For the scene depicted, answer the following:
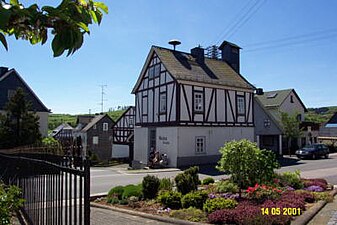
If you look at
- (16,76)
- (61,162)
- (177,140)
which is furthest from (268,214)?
(16,76)

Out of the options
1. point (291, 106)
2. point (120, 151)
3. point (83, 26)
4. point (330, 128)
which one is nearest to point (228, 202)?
point (83, 26)

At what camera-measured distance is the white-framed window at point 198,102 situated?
1064 inches

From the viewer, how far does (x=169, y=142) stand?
2675 cm

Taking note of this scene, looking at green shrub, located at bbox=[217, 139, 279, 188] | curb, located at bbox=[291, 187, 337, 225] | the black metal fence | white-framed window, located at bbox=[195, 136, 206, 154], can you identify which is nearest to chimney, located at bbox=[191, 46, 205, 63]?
white-framed window, located at bbox=[195, 136, 206, 154]

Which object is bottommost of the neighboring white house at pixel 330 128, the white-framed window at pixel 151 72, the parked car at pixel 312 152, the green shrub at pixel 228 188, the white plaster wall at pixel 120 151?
the white plaster wall at pixel 120 151

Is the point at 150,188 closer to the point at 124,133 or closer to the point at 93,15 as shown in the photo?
the point at 93,15

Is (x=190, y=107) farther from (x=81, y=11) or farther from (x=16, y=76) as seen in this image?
(x=81, y=11)

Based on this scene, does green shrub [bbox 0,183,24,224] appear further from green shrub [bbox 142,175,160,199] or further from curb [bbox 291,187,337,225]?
green shrub [bbox 142,175,160,199]

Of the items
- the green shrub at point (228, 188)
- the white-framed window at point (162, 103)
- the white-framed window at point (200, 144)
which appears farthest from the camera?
the white-framed window at point (162, 103)

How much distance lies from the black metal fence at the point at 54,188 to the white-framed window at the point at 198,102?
20613 millimetres

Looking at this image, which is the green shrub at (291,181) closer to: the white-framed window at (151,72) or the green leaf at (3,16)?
the green leaf at (3,16)

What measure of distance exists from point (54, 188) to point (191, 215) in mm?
3782

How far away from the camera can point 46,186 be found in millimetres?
5309

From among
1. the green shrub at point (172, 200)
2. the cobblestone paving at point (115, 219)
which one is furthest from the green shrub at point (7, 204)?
the green shrub at point (172, 200)
